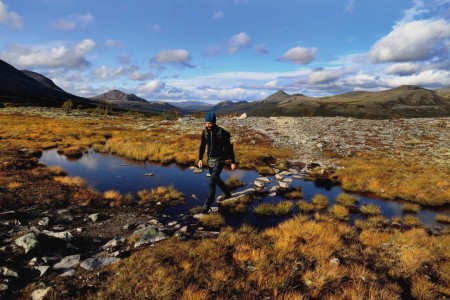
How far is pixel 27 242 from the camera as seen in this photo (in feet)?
24.2

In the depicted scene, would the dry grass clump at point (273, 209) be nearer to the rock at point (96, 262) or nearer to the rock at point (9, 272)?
the rock at point (96, 262)

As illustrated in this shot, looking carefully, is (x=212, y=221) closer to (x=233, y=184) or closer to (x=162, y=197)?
(x=162, y=197)

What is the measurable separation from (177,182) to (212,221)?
7.73m

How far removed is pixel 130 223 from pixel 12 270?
14.4 ft

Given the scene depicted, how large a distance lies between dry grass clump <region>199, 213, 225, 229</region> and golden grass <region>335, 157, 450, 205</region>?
10652mm

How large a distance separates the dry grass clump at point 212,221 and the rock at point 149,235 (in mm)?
2282

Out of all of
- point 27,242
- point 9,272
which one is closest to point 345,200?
point 27,242

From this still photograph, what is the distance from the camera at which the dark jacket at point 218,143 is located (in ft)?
37.7

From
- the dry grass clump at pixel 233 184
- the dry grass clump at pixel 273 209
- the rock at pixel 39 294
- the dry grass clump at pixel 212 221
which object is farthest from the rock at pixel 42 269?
the dry grass clump at pixel 233 184

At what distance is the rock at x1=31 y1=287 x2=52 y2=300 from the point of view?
5.46m

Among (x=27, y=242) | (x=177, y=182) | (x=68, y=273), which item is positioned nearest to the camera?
(x=68, y=273)

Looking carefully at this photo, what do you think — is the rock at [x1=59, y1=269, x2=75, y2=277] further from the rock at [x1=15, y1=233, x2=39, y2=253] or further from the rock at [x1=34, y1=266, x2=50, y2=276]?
the rock at [x1=15, y1=233, x2=39, y2=253]

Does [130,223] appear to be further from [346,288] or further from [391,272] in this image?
[391,272]

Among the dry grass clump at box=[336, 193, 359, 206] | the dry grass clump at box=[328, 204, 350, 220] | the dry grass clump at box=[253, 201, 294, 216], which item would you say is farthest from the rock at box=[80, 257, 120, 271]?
the dry grass clump at box=[336, 193, 359, 206]
